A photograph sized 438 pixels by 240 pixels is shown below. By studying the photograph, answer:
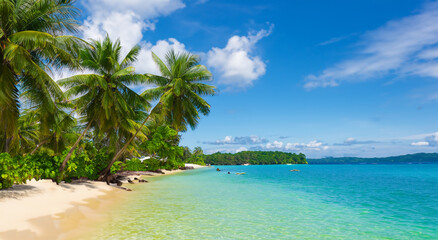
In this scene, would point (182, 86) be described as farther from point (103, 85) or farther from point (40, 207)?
point (40, 207)

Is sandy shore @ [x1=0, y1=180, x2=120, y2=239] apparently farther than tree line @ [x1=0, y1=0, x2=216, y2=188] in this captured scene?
No

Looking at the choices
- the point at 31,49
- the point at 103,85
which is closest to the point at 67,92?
the point at 103,85

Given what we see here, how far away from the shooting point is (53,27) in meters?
13.6

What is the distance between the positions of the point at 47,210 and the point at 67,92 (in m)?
10.2

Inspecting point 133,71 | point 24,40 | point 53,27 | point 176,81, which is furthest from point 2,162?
point 176,81

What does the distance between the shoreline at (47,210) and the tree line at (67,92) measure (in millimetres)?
924

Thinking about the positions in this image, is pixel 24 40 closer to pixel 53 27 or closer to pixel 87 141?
pixel 53 27

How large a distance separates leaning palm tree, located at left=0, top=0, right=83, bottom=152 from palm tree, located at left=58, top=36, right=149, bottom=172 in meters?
4.14

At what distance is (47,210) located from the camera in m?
10.8

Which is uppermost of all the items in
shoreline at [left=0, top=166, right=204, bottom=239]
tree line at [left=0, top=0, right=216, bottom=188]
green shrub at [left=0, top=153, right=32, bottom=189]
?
tree line at [left=0, top=0, right=216, bottom=188]

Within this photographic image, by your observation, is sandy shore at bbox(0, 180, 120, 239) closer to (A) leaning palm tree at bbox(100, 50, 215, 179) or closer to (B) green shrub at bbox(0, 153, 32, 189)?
(B) green shrub at bbox(0, 153, 32, 189)

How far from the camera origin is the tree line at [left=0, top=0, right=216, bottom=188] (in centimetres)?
1181

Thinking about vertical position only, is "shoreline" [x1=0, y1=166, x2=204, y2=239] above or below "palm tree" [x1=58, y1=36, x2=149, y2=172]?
below

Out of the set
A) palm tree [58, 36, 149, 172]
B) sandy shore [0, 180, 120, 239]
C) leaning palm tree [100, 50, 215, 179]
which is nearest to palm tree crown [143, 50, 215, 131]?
leaning palm tree [100, 50, 215, 179]
